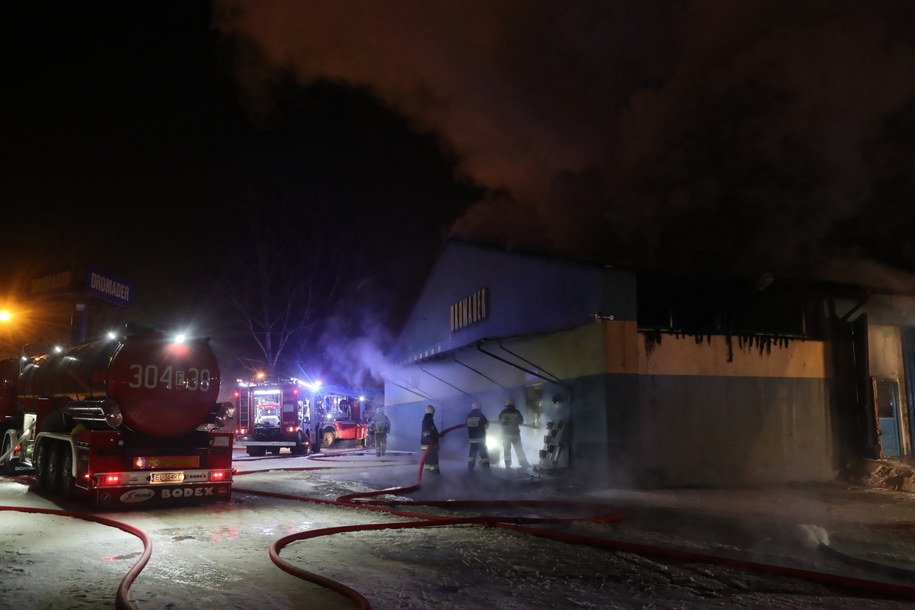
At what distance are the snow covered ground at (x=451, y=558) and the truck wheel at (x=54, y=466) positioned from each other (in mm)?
330

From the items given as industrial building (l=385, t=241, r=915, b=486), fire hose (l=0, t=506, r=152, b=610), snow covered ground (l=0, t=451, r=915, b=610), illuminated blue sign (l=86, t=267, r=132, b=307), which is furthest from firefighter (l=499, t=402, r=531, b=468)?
illuminated blue sign (l=86, t=267, r=132, b=307)

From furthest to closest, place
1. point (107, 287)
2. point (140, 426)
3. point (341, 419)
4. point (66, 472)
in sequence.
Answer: point (341, 419) < point (107, 287) < point (66, 472) < point (140, 426)

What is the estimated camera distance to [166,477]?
31.1 feet

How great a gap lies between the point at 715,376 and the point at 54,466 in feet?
39.4

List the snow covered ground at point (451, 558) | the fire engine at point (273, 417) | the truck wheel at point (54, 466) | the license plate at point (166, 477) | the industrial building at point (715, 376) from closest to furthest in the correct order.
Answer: the snow covered ground at point (451, 558) < the license plate at point (166, 477) < the truck wheel at point (54, 466) < the industrial building at point (715, 376) < the fire engine at point (273, 417)

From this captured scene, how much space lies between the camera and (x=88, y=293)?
632 inches

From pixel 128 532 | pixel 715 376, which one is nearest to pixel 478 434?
pixel 715 376

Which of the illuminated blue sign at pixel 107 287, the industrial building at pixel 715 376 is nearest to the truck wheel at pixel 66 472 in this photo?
the illuminated blue sign at pixel 107 287

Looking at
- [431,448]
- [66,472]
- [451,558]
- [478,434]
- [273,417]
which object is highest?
[273,417]

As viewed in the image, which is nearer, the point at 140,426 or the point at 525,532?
the point at 525,532

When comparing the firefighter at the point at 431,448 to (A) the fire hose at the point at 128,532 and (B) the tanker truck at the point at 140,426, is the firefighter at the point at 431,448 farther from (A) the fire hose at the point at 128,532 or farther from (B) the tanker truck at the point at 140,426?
(A) the fire hose at the point at 128,532

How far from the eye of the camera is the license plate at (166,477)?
9.38m

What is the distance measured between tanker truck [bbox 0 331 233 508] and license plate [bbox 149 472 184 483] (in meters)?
0.01

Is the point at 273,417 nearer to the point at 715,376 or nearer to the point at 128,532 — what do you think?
the point at 715,376
